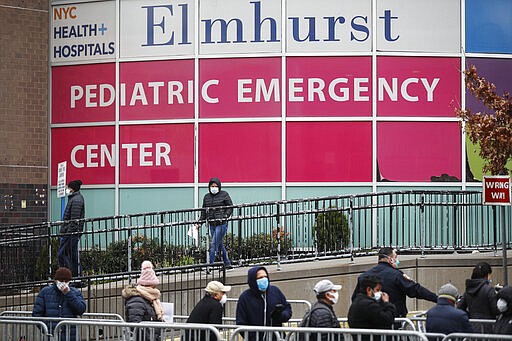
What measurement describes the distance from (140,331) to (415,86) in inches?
445

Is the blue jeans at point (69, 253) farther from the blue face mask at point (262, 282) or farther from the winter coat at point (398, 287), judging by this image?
the blue face mask at point (262, 282)

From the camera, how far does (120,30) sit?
23.5 meters

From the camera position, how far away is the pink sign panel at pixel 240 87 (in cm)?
2267

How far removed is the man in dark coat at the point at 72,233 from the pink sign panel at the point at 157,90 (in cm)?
371

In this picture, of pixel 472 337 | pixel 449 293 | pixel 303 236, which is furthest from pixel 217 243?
pixel 472 337

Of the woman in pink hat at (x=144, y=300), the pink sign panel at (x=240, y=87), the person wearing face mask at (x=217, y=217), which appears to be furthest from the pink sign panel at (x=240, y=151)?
the woman in pink hat at (x=144, y=300)

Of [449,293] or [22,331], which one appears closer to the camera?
[449,293]

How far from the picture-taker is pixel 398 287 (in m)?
13.8

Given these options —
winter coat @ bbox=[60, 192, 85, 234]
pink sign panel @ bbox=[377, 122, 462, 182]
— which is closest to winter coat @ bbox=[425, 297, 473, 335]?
winter coat @ bbox=[60, 192, 85, 234]

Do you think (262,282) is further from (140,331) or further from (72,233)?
(72,233)

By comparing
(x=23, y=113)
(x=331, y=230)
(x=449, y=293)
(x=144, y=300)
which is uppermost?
(x=23, y=113)

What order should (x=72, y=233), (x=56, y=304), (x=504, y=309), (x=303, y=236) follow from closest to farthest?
(x=504, y=309)
(x=56, y=304)
(x=72, y=233)
(x=303, y=236)

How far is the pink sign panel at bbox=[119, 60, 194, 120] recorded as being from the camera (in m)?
23.0

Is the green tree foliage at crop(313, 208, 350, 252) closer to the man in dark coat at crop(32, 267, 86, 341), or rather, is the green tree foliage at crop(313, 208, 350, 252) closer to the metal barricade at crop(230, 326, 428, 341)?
the man in dark coat at crop(32, 267, 86, 341)
